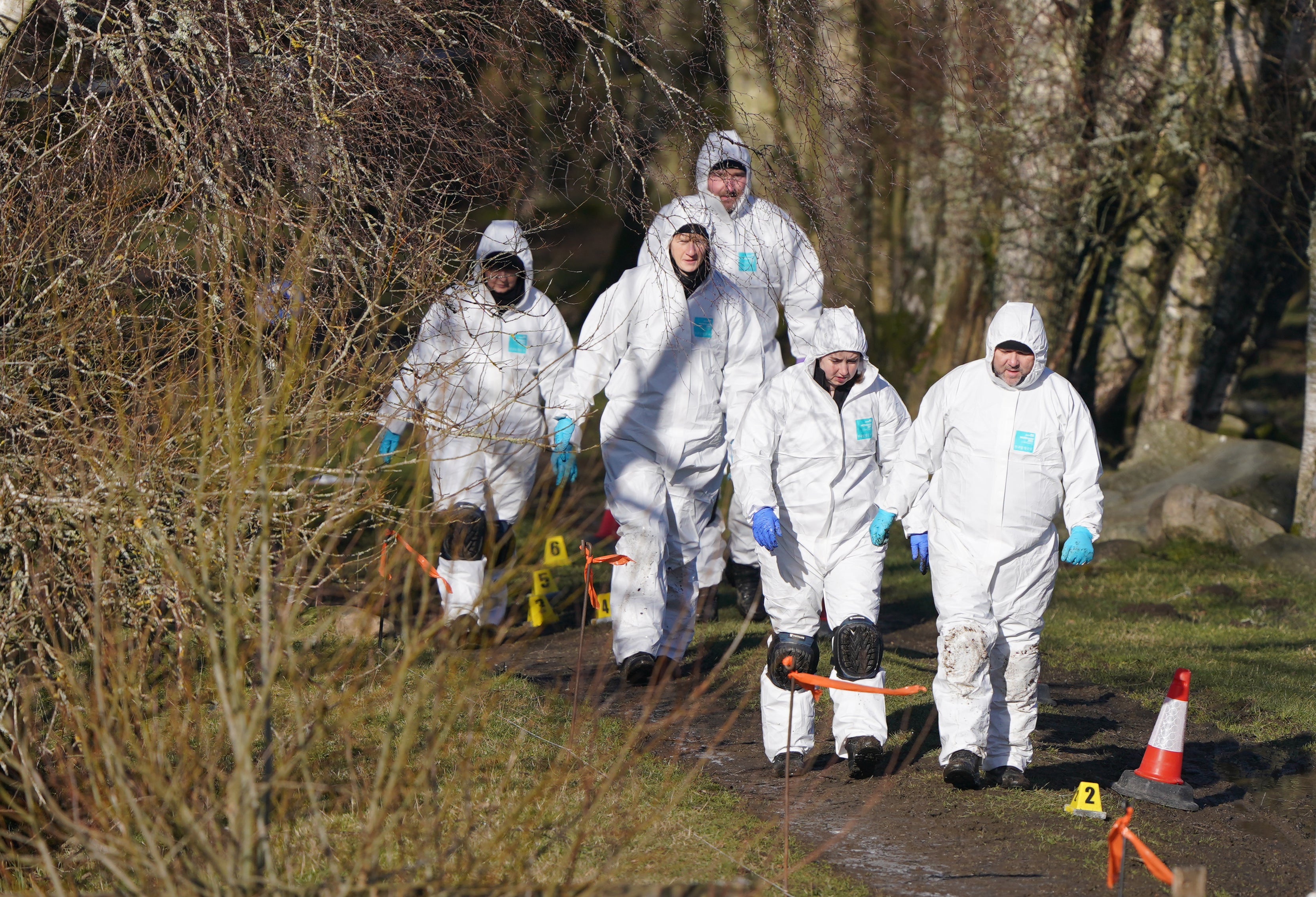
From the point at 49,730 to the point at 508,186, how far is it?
3.05 m

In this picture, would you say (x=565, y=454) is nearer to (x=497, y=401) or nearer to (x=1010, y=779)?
(x=497, y=401)

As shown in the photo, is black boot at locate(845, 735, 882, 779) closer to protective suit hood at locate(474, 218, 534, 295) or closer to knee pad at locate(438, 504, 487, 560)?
knee pad at locate(438, 504, 487, 560)

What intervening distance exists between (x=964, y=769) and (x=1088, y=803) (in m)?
0.45

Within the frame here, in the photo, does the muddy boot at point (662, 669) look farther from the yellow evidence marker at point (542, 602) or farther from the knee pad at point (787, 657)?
the yellow evidence marker at point (542, 602)

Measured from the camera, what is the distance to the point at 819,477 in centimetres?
588

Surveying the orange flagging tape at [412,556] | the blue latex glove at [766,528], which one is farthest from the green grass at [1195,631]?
the orange flagging tape at [412,556]

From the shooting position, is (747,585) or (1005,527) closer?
(1005,527)

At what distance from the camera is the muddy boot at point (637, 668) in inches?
263

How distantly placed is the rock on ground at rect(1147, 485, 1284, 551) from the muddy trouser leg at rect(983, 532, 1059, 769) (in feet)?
19.1

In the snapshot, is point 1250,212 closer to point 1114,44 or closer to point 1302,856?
point 1114,44

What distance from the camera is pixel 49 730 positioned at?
420 centimetres

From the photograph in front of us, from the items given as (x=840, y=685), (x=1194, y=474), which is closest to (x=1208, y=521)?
(x=1194, y=474)

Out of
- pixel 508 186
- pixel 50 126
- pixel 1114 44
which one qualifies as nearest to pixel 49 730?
pixel 50 126

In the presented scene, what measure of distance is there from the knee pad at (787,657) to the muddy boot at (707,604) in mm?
2490
